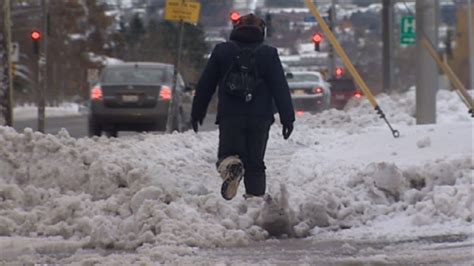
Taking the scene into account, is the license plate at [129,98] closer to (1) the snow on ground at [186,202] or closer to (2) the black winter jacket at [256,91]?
(1) the snow on ground at [186,202]

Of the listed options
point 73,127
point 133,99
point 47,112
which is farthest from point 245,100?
point 47,112

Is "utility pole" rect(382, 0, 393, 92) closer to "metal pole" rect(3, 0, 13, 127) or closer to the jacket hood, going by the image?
"metal pole" rect(3, 0, 13, 127)

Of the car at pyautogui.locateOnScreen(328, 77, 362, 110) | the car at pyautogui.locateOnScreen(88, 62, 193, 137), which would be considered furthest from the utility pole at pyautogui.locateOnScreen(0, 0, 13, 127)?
the car at pyautogui.locateOnScreen(328, 77, 362, 110)

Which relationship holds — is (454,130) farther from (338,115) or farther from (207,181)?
(338,115)

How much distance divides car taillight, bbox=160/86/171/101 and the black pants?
14460 mm

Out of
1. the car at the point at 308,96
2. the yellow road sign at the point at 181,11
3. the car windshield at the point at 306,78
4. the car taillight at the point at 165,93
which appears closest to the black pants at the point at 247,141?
the yellow road sign at the point at 181,11

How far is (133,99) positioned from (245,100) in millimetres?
14929

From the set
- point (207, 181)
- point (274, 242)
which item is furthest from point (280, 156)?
point (274, 242)

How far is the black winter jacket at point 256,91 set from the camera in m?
10.2

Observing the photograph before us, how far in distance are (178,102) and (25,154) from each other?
13.1 metres

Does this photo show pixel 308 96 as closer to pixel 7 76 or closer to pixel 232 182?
pixel 7 76

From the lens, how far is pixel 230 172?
10.1m

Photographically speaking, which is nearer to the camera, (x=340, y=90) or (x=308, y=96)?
(x=308, y=96)

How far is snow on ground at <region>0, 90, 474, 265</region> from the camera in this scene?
9.97 m
